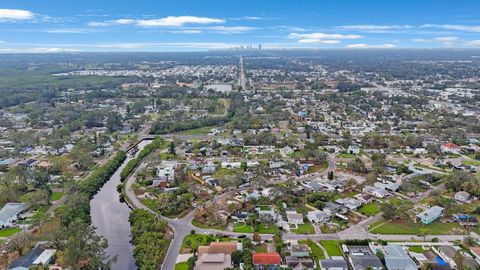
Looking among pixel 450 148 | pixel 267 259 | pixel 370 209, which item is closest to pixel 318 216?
pixel 370 209

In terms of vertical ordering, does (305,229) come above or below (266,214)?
below

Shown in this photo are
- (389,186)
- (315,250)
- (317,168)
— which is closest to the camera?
(315,250)

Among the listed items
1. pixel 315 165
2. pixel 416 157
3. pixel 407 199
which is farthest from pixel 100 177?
pixel 416 157

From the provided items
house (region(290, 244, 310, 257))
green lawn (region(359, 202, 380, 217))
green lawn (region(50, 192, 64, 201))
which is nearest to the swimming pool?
green lawn (region(359, 202, 380, 217))

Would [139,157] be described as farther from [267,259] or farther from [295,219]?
[267,259]

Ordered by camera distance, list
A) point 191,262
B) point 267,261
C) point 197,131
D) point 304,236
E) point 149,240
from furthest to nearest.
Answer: point 197,131
point 304,236
point 149,240
point 191,262
point 267,261

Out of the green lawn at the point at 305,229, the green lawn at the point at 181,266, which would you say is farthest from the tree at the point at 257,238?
the green lawn at the point at 181,266

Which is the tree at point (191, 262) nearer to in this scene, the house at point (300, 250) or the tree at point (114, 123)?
the house at point (300, 250)
